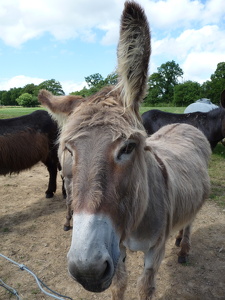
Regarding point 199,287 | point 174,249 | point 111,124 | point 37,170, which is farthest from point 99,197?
point 37,170

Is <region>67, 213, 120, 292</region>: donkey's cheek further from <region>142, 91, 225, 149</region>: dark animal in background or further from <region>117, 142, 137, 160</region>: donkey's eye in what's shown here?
<region>142, 91, 225, 149</region>: dark animal in background

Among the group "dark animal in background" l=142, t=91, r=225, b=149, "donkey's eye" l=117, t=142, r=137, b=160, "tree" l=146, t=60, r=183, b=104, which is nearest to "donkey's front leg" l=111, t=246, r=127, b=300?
"donkey's eye" l=117, t=142, r=137, b=160

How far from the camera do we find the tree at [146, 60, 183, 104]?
2092 inches

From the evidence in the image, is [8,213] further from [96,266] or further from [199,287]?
[96,266]

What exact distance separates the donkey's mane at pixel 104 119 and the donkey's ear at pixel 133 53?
83 mm

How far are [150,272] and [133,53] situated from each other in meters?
1.93

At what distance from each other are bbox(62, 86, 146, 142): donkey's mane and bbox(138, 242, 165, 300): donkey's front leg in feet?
4.10

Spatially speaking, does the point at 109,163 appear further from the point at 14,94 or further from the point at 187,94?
the point at 14,94

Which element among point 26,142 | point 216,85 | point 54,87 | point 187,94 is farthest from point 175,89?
point 26,142

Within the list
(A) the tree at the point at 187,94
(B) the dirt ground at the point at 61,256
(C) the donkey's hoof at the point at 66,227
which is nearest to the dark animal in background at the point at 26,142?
(B) the dirt ground at the point at 61,256

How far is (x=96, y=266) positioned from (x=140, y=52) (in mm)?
1256

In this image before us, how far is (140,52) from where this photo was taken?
55.4 inches

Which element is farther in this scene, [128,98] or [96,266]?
[128,98]

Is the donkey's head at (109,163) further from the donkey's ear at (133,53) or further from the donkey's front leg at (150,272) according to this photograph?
the donkey's front leg at (150,272)
